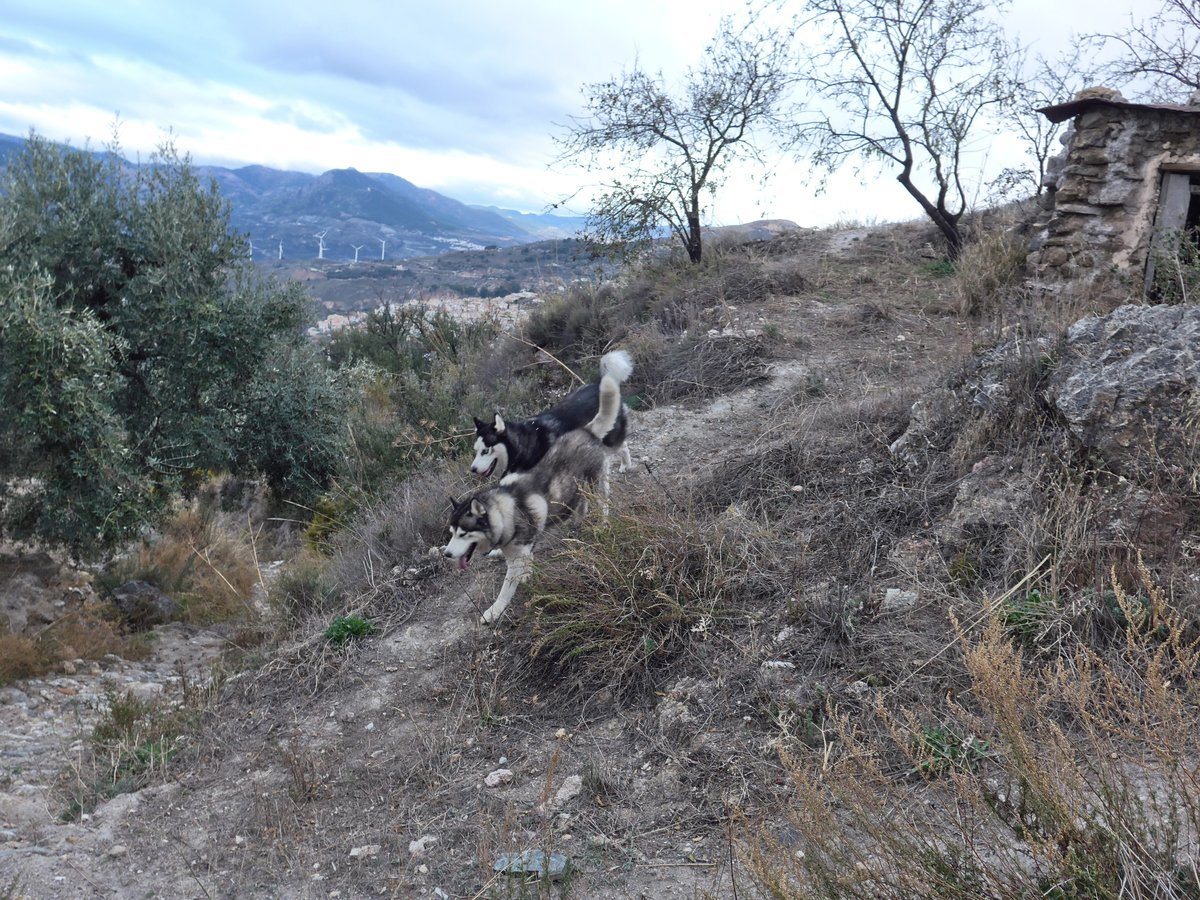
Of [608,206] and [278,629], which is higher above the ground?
[608,206]

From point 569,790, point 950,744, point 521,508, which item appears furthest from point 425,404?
→ point 950,744

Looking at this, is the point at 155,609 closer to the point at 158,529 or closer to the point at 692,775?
the point at 158,529

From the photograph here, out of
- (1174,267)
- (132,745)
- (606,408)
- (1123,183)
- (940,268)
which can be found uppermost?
(1123,183)

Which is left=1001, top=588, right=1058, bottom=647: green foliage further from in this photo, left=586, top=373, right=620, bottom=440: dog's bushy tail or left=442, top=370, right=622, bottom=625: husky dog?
left=586, top=373, right=620, bottom=440: dog's bushy tail

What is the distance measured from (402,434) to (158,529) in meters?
3.01

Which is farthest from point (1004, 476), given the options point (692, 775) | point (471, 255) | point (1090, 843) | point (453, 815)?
point (471, 255)

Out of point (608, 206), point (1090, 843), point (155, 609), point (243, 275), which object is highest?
point (608, 206)

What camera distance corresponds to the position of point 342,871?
387cm

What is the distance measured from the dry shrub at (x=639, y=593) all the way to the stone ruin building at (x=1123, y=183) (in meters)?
6.01

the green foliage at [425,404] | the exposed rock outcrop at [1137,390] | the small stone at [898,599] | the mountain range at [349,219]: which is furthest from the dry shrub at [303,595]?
the mountain range at [349,219]

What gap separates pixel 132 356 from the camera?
10.0 meters

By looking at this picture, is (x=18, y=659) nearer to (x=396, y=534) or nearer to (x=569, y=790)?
(x=396, y=534)

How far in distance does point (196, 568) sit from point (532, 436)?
5.29 metres

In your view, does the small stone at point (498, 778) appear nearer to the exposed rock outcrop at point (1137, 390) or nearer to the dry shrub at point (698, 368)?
the exposed rock outcrop at point (1137, 390)
